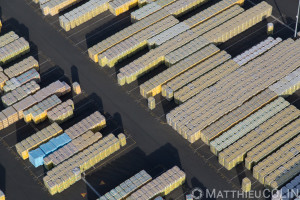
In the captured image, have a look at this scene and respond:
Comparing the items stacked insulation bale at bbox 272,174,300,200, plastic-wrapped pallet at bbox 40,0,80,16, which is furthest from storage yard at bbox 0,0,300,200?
stacked insulation bale at bbox 272,174,300,200

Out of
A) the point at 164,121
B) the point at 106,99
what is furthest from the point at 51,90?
the point at 164,121

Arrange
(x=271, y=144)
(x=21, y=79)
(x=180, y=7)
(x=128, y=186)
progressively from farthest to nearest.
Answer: (x=180, y=7) < (x=21, y=79) < (x=271, y=144) < (x=128, y=186)

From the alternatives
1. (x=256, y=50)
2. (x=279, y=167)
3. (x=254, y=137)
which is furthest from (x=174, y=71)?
(x=279, y=167)

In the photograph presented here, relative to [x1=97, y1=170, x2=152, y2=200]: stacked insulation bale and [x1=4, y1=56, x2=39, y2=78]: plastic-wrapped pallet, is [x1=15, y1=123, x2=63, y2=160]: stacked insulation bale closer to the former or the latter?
[x1=4, y1=56, x2=39, y2=78]: plastic-wrapped pallet

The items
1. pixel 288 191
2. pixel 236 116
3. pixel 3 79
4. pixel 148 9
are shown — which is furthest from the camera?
pixel 148 9

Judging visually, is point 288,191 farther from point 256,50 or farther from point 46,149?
point 46,149

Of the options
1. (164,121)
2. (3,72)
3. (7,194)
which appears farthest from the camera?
(3,72)

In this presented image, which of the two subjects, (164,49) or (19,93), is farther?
(164,49)

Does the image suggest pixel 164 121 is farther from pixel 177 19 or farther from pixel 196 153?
pixel 177 19
